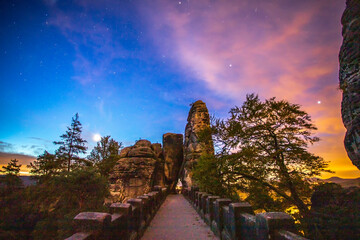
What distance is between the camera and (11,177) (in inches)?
1148

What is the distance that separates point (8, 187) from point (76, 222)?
36.8 meters

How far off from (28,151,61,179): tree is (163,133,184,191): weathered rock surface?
20409 mm

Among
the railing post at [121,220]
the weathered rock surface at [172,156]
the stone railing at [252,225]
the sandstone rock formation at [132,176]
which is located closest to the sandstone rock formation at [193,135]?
the weathered rock surface at [172,156]

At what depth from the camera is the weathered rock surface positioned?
33.0 metres

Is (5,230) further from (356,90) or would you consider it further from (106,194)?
(356,90)

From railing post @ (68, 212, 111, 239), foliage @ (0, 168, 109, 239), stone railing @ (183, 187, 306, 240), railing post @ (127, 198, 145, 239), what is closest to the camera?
stone railing @ (183, 187, 306, 240)

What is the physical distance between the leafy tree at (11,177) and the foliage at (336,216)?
38.9 meters

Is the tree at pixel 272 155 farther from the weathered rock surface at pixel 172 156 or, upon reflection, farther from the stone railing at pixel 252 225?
the weathered rock surface at pixel 172 156

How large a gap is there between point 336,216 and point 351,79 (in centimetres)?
988

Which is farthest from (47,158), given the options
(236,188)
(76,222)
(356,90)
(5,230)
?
(356,90)

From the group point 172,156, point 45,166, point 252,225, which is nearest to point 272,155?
point 252,225

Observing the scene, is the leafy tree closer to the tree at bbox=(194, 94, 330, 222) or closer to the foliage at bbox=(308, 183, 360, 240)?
the tree at bbox=(194, 94, 330, 222)

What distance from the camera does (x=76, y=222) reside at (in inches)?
113

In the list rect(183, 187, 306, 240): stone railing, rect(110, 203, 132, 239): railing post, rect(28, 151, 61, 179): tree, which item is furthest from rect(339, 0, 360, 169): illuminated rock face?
rect(28, 151, 61, 179): tree
